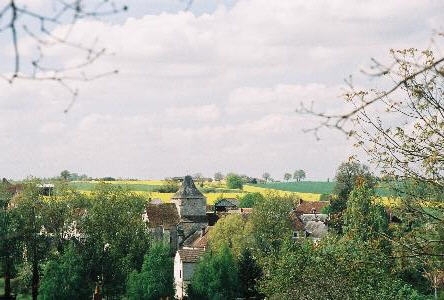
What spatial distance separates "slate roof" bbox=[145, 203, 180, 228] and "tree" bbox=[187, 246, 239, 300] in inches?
1202

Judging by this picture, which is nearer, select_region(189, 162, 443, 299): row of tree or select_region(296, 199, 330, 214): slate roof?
select_region(189, 162, 443, 299): row of tree

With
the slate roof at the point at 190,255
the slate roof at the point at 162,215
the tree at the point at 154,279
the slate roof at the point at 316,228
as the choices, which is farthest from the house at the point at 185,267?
the slate roof at the point at 316,228

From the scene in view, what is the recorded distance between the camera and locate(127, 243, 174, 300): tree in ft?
180

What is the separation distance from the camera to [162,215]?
89.1m

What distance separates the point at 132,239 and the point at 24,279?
1166 cm

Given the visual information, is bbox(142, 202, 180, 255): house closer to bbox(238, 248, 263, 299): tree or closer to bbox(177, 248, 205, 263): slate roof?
bbox(177, 248, 205, 263): slate roof

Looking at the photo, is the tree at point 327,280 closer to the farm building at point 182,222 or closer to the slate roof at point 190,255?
the slate roof at point 190,255

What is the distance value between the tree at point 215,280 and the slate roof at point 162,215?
1202 inches

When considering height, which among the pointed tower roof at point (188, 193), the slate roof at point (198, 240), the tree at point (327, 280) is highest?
the pointed tower roof at point (188, 193)

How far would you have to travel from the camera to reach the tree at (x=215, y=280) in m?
53.9

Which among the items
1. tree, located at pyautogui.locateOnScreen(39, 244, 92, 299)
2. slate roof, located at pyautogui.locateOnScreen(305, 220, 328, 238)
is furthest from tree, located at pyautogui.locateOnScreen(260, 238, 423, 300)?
slate roof, located at pyautogui.locateOnScreen(305, 220, 328, 238)

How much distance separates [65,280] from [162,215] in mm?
33737

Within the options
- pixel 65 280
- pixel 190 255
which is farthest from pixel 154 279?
pixel 190 255

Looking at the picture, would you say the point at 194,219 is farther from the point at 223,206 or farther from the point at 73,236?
the point at 223,206
